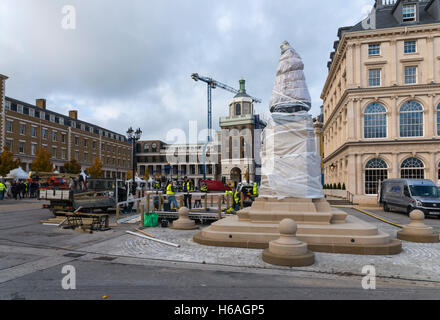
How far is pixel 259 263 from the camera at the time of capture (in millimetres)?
6773

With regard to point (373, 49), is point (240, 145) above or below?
below

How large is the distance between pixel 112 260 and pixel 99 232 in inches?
176

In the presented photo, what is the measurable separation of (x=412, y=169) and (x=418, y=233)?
21.5 metres

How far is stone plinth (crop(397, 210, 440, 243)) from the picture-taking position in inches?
359

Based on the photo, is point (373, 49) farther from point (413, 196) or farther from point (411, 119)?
point (413, 196)

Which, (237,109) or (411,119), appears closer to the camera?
(411,119)

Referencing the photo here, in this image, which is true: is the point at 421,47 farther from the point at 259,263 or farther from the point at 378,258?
the point at 259,263

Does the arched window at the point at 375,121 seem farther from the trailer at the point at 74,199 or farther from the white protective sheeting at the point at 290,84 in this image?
the trailer at the point at 74,199

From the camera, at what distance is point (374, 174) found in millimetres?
28172

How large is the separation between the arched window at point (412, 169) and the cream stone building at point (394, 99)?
0.08 ft

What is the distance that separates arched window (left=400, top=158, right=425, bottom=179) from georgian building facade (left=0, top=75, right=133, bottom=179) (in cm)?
4584

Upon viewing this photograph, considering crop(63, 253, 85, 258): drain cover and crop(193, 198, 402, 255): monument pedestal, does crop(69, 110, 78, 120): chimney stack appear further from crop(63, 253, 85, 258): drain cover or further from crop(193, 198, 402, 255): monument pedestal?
A: crop(193, 198, 402, 255): monument pedestal

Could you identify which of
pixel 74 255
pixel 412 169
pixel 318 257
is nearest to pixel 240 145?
pixel 412 169

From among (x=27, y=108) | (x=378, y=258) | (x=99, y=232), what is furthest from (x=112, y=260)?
(x=27, y=108)
